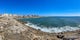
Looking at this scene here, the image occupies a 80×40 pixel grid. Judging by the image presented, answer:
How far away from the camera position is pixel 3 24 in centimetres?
1431

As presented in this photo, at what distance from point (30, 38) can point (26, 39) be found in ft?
1.72

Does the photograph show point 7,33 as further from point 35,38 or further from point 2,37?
point 35,38

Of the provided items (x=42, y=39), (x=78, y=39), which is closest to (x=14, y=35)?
(x=42, y=39)

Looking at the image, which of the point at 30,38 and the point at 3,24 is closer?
the point at 30,38

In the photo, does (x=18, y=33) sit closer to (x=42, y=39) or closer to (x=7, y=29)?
(x=7, y=29)

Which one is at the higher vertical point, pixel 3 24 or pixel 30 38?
pixel 3 24

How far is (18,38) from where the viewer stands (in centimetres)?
1180

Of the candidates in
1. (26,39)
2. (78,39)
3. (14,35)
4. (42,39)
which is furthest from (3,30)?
(78,39)

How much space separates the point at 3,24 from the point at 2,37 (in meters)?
3.07

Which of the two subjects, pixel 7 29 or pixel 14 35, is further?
pixel 7 29

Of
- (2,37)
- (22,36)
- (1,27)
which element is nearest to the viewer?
(2,37)

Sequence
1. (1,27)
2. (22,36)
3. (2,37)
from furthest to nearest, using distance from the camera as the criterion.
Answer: (1,27), (22,36), (2,37)

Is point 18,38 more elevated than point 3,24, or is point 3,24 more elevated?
point 3,24

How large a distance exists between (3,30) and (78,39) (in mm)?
6690
